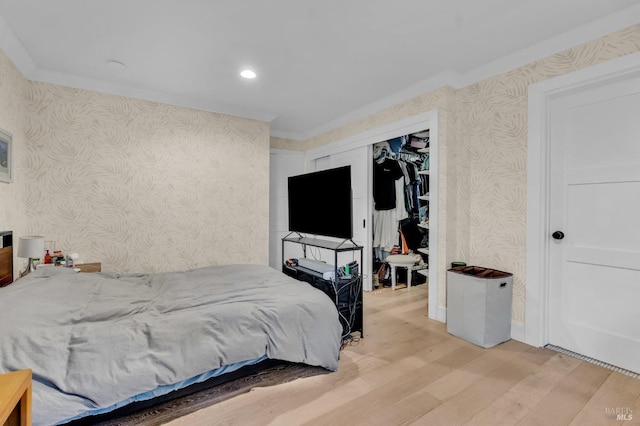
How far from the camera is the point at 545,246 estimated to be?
2.42m

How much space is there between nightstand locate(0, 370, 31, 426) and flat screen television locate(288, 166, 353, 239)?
6.50 feet

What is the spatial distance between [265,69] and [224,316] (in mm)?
2158

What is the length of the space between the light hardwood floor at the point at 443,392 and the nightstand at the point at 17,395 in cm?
71

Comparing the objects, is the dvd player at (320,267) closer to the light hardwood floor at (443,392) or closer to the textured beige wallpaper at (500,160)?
the light hardwood floor at (443,392)

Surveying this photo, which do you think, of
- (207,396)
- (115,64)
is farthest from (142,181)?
(207,396)

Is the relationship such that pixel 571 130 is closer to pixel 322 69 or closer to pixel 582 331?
pixel 582 331

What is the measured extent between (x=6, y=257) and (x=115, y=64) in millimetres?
1767

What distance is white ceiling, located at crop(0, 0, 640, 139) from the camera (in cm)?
193

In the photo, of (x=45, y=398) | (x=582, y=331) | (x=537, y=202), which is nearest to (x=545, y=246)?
(x=537, y=202)

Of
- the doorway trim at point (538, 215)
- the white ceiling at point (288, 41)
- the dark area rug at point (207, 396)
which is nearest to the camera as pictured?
the dark area rug at point (207, 396)

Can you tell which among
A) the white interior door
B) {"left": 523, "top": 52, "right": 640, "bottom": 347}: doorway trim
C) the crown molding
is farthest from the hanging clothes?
the white interior door

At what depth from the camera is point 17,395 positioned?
3.12ft

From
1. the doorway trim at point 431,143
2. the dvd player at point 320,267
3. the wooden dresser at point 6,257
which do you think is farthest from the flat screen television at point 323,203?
the wooden dresser at point 6,257

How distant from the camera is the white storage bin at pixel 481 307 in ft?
7.89
